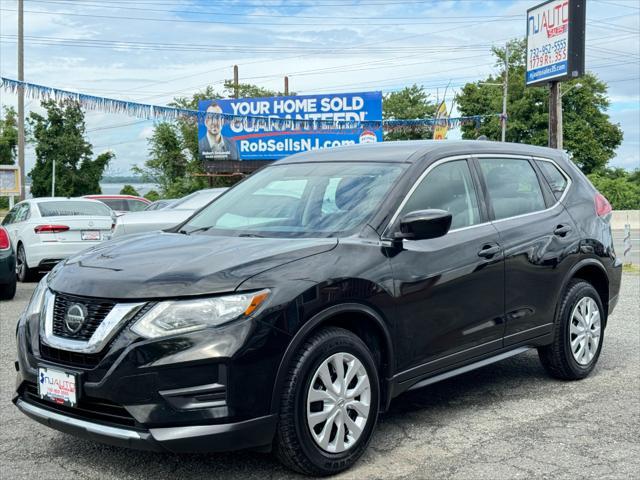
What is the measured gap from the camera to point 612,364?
6590 mm

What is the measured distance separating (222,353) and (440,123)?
30.4m

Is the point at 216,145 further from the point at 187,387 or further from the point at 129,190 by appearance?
the point at 187,387

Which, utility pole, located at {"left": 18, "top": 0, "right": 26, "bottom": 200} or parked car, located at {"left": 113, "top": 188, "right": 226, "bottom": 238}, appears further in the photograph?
utility pole, located at {"left": 18, "top": 0, "right": 26, "bottom": 200}

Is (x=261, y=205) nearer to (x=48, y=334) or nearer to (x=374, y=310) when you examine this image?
(x=374, y=310)

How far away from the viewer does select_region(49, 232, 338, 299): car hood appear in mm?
3693

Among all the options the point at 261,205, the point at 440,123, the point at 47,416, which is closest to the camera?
the point at 47,416

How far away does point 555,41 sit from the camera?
20.8 meters

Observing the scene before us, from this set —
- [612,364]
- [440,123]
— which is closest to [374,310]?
[612,364]

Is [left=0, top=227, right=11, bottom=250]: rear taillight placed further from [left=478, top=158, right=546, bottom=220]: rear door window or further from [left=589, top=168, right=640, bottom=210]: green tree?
[left=589, top=168, right=640, bottom=210]: green tree

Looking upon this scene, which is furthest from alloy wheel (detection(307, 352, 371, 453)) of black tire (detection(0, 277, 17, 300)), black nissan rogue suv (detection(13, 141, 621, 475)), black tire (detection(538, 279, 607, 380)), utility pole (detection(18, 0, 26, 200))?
utility pole (detection(18, 0, 26, 200))

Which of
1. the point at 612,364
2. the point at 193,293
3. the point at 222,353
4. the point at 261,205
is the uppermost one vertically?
the point at 261,205

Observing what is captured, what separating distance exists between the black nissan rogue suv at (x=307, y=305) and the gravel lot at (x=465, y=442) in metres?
0.32

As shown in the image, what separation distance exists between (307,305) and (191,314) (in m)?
0.56

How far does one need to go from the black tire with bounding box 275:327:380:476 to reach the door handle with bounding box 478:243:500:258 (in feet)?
4.02
